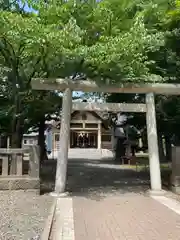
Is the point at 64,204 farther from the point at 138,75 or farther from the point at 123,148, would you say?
the point at 123,148

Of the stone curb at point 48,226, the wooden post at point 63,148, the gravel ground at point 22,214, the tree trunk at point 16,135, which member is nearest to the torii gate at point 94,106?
the wooden post at point 63,148

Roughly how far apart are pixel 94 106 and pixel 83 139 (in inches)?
1531

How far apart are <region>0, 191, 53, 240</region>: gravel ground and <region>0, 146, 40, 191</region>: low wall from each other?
0.29 metres

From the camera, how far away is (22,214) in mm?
7867

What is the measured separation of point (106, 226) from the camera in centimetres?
695

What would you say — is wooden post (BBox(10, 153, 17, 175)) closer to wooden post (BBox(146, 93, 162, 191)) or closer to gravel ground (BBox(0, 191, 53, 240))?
gravel ground (BBox(0, 191, 53, 240))

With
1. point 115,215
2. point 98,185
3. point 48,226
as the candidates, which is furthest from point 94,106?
point 48,226

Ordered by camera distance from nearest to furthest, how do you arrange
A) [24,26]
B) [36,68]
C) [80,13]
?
[24,26], [80,13], [36,68]

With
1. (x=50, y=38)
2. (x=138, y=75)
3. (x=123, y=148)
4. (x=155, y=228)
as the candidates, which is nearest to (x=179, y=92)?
(x=138, y=75)

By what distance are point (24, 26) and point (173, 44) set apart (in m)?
6.21

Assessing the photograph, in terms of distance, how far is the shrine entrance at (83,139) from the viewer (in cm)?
4906

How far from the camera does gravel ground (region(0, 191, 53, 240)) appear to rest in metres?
6.26

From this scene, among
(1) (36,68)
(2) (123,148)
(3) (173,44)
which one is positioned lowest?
(2) (123,148)

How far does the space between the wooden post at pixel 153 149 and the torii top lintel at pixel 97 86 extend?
38 centimetres
